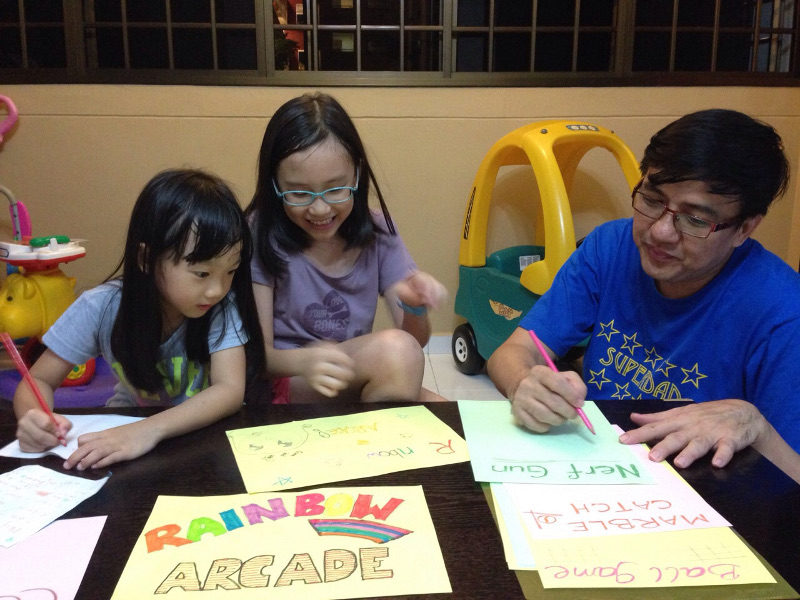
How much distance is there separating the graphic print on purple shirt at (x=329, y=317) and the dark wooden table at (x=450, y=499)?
0.55 meters

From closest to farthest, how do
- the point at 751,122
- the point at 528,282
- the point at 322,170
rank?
1. the point at 751,122
2. the point at 322,170
3. the point at 528,282

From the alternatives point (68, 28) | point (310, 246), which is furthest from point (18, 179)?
point (310, 246)

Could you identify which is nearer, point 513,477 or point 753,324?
point 513,477

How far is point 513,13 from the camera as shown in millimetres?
2951

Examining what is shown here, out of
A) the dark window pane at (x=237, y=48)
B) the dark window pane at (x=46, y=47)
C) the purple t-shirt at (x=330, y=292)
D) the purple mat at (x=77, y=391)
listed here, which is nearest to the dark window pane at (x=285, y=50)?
the dark window pane at (x=237, y=48)

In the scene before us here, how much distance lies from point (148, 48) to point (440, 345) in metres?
1.94

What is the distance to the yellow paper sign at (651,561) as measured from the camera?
1.66 ft

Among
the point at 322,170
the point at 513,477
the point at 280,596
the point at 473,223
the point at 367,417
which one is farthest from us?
the point at 473,223

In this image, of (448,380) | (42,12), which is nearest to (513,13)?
(448,380)

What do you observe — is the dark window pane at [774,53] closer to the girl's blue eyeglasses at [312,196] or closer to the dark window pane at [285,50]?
the dark window pane at [285,50]

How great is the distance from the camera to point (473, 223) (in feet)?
8.72

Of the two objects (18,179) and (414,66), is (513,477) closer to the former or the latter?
(414,66)

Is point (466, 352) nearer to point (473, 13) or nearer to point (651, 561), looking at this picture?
point (473, 13)

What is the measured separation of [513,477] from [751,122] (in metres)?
0.68
